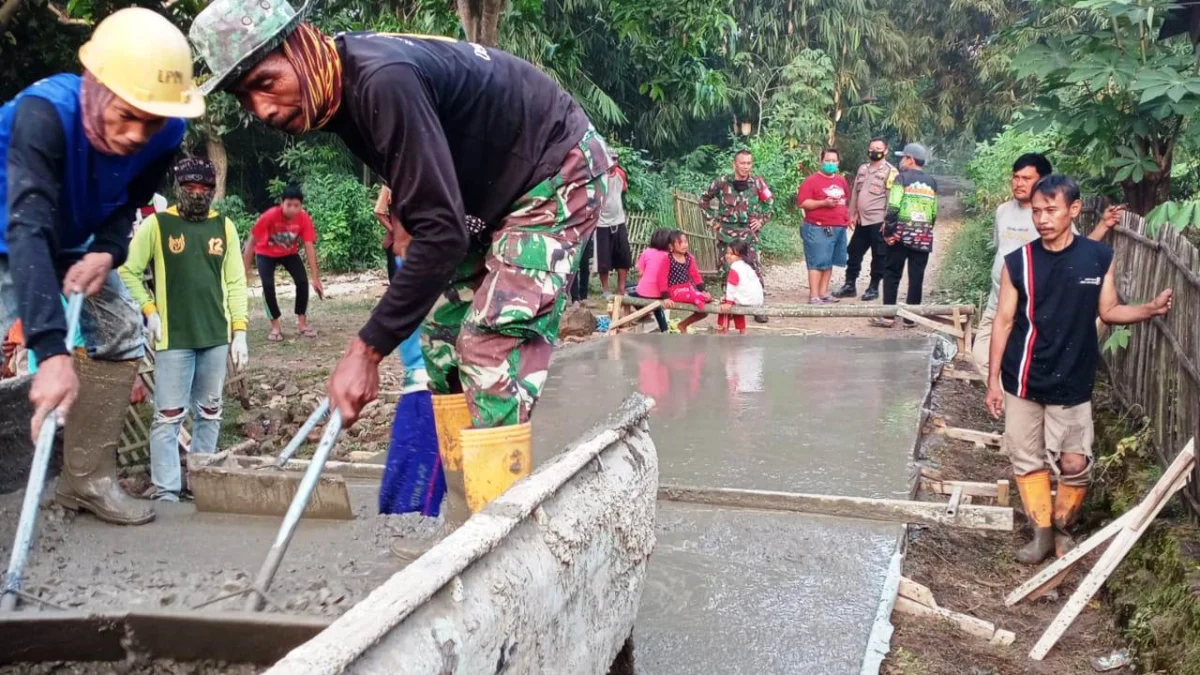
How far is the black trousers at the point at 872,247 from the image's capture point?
10.8 metres

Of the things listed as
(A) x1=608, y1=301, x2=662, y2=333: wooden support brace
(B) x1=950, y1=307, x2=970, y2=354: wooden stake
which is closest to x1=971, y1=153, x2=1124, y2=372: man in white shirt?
(B) x1=950, y1=307, x2=970, y2=354: wooden stake

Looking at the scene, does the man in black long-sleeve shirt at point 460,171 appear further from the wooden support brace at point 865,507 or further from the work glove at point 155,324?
the work glove at point 155,324

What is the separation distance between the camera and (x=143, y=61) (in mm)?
2771

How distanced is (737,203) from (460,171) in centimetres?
844

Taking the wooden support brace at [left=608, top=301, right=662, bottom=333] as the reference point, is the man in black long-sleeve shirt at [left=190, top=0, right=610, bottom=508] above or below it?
above

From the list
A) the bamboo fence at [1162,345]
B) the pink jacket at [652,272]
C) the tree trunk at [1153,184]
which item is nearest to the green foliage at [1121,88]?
the tree trunk at [1153,184]

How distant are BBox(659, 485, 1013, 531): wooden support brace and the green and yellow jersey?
241cm

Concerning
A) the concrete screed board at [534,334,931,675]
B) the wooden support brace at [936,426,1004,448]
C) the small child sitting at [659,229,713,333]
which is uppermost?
the small child sitting at [659,229,713,333]

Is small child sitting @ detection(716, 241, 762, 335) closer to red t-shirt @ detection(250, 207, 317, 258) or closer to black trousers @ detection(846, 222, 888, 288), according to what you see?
black trousers @ detection(846, 222, 888, 288)

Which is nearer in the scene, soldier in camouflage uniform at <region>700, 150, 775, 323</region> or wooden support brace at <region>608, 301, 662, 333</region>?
wooden support brace at <region>608, 301, 662, 333</region>

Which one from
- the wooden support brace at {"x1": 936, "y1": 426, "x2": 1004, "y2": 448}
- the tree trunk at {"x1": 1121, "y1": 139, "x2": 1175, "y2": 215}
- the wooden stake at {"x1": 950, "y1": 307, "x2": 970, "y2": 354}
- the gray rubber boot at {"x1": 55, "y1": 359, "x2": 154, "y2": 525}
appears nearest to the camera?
the gray rubber boot at {"x1": 55, "y1": 359, "x2": 154, "y2": 525}

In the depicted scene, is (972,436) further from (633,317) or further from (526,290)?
(526,290)

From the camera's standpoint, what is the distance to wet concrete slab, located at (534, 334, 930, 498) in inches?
182

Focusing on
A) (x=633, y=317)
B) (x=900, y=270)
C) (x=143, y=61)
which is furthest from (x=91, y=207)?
(x=900, y=270)
